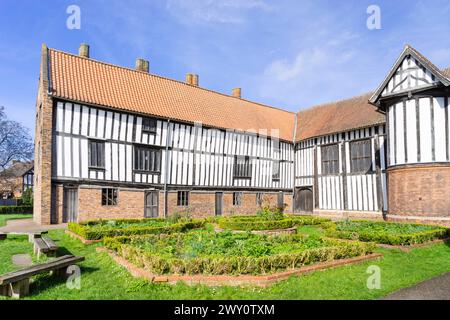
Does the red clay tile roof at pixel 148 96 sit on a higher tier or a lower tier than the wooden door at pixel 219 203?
higher

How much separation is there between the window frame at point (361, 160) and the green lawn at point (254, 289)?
13.2 m

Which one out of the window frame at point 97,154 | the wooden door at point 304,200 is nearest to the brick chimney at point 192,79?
the window frame at point 97,154

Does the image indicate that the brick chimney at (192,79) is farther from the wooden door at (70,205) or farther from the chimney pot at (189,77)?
the wooden door at (70,205)


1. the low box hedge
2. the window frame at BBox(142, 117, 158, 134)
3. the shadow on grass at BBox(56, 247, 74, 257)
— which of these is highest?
the window frame at BBox(142, 117, 158, 134)

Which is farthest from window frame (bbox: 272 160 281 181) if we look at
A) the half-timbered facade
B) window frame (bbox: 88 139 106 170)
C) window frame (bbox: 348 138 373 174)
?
window frame (bbox: 88 139 106 170)

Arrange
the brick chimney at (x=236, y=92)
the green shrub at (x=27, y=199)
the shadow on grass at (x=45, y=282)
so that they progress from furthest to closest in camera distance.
Result: the green shrub at (x=27, y=199) → the brick chimney at (x=236, y=92) → the shadow on grass at (x=45, y=282)

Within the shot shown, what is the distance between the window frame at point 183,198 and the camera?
2190 centimetres

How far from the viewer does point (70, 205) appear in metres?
Answer: 17.8

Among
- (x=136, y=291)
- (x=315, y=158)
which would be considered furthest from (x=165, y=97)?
(x=136, y=291)

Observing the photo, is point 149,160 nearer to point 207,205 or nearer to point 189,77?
point 207,205

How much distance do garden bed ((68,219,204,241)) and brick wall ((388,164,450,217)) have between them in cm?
980

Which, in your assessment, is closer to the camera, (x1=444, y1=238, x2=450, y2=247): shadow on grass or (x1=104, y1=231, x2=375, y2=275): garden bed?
(x1=104, y1=231, x2=375, y2=275): garden bed

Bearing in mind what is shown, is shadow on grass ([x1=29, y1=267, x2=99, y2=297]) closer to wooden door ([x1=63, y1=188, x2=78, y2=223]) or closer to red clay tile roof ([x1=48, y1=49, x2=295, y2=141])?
wooden door ([x1=63, y1=188, x2=78, y2=223])

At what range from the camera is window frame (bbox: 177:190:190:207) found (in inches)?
862
